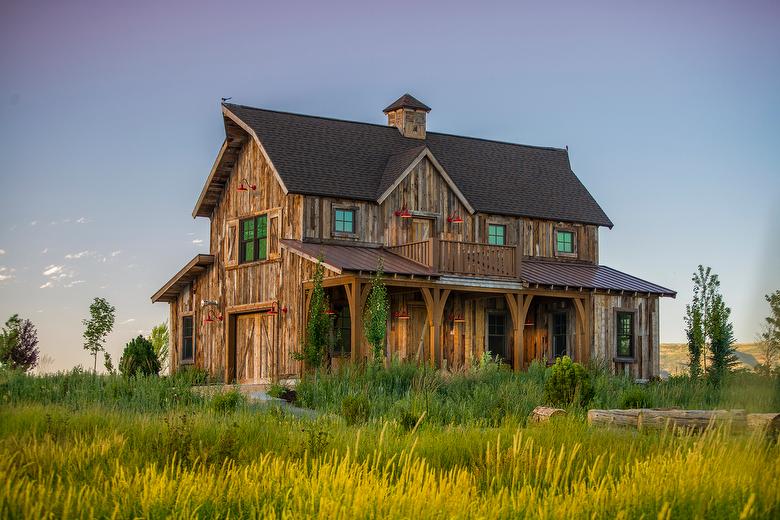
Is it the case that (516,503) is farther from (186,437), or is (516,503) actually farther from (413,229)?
(413,229)

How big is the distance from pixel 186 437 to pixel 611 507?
17.4 feet

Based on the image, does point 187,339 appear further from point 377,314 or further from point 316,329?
point 377,314

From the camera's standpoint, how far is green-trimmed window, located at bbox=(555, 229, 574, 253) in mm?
36844

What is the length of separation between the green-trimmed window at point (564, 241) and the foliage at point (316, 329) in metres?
11.3

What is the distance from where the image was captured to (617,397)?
22750mm

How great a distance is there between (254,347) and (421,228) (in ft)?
20.7

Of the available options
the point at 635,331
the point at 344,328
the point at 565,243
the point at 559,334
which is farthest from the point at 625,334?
the point at 344,328

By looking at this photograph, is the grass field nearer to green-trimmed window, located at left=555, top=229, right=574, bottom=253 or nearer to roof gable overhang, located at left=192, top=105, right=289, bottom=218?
roof gable overhang, located at left=192, top=105, right=289, bottom=218

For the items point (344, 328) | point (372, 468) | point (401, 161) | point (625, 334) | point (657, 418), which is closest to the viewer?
point (372, 468)

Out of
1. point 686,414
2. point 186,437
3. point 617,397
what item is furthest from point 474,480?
point 617,397

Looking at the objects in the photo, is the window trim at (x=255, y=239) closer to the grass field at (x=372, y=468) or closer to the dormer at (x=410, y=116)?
the dormer at (x=410, y=116)

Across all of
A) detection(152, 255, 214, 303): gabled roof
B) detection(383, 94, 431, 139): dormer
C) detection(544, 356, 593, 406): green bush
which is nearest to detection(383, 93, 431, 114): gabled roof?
detection(383, 94, 431, 139): dormer

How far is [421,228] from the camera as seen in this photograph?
1302 inches

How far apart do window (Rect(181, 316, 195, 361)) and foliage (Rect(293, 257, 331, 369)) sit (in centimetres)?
755
